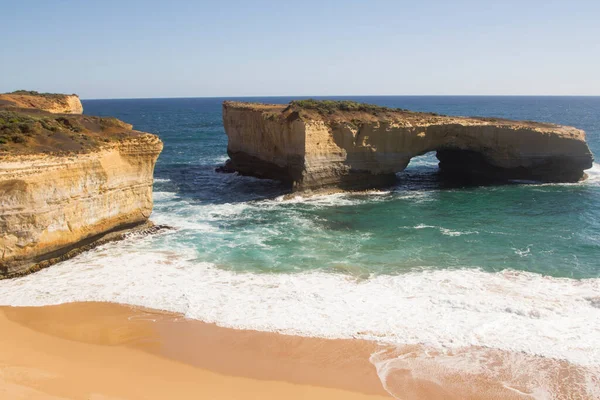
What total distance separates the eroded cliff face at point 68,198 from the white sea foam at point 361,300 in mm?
1049

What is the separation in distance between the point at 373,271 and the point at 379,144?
15.3m

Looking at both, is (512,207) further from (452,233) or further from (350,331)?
(350,331)

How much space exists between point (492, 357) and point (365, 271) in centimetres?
608

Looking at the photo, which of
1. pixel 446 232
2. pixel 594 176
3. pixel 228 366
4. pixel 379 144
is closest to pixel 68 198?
pixel 228 366

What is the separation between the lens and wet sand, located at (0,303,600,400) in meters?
11.3

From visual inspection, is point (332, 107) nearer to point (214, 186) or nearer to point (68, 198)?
point (214, 186)

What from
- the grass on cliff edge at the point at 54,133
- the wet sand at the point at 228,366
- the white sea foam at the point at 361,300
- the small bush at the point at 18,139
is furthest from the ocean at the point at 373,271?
the small bush at the point at 18,139

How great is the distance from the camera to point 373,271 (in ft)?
59.5

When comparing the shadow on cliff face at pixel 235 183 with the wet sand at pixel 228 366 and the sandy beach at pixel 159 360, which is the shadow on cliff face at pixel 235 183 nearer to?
the sandy beach at pixel 159 360

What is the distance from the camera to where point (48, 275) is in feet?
57.2

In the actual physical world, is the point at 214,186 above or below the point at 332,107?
below

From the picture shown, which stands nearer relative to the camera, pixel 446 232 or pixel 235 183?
pixel 446 232

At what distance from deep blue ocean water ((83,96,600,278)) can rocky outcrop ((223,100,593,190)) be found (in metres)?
1.69

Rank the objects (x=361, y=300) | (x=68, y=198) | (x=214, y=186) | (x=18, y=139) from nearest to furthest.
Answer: (x=361, y=300), (x=68, y=198), (x=18, y=139), (x=214, y=186)
